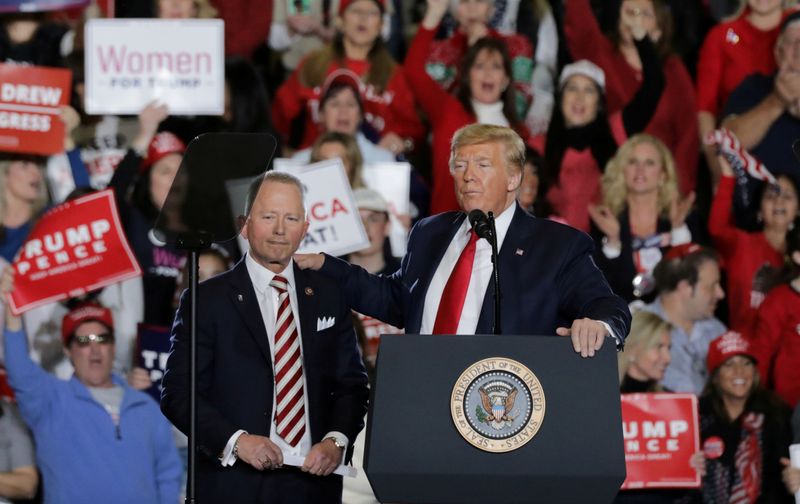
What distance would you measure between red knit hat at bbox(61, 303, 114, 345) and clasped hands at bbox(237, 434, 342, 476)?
2.40 m

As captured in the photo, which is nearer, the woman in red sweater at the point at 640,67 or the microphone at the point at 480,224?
the microphone at the point at 480,224

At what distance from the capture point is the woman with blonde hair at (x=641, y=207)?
691cm

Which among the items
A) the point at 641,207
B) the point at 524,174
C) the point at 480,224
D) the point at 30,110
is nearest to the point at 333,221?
the point at 524,174

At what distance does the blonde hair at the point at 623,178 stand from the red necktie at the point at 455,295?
324 cm

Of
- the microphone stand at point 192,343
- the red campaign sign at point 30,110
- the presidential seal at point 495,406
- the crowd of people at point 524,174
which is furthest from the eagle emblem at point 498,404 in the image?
the red campaign sign at point 30,110

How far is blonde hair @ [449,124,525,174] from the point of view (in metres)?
3.84

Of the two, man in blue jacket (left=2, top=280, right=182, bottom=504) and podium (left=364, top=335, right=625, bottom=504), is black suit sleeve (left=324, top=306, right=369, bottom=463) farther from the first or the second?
man in blue jacket (left=2, top=280, right=182, bottom=504)

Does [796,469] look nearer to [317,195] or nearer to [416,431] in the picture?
[416,431]

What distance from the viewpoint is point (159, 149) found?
6.89 m

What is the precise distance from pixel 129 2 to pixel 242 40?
647mm

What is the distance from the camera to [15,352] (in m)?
5.89

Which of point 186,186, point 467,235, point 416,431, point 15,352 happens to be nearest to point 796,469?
point 467,235

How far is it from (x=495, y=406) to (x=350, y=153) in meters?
3.68

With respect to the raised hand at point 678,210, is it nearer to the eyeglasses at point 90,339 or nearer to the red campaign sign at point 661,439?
the red campaign sign at point 661,439
